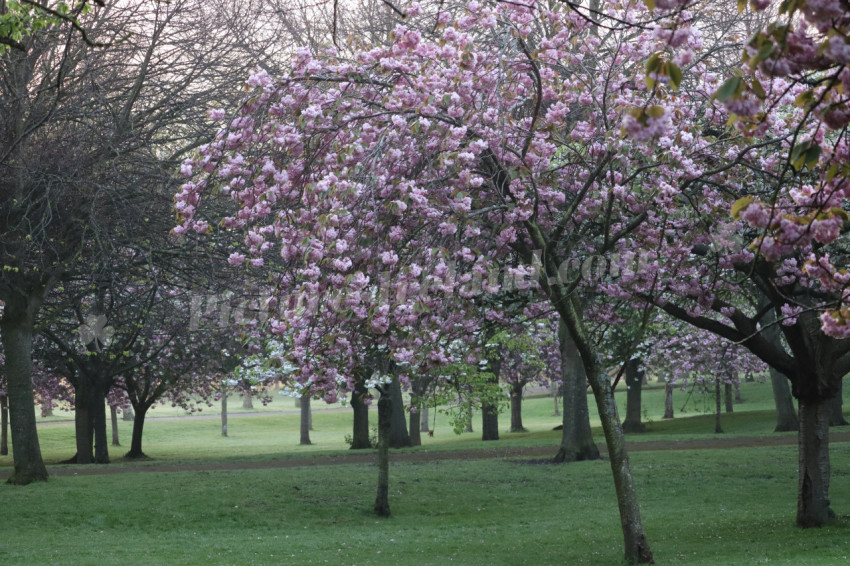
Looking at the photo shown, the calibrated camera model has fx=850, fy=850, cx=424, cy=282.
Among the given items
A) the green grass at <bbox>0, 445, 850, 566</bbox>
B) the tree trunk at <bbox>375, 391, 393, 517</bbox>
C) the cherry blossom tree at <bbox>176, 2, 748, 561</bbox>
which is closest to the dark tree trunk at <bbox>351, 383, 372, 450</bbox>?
the green grass at <bbox>0, 445, 850, 566</bbox>

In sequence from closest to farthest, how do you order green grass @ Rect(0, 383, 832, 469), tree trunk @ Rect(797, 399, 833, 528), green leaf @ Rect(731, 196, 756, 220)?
1. green leaf @ Rect(731, 196, 756, 220)
2. tree trunk @ Rect(797, 399, 833, 528)
3. green grass @ Rect(0, 383, 832, 469)

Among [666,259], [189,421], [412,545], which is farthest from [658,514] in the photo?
[189,421]

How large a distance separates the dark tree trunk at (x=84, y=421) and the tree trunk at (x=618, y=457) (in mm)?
23884

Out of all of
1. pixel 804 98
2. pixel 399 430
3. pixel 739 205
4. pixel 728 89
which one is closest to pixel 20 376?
pixel 399 430

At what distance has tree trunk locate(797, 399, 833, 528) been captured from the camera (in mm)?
12023

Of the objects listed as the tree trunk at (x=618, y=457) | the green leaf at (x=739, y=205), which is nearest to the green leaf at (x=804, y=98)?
the green leaf at (x=739, y=205)

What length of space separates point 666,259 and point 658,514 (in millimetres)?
5925

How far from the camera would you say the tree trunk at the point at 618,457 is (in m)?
9.68

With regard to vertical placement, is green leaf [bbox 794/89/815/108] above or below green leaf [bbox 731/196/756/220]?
above

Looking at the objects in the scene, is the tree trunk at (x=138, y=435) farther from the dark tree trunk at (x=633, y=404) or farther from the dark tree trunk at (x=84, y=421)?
the dark tree trunk at (x=633, y=404)

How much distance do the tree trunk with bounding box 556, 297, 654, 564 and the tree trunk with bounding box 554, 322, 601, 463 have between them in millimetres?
12977

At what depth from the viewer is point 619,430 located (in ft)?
32.2

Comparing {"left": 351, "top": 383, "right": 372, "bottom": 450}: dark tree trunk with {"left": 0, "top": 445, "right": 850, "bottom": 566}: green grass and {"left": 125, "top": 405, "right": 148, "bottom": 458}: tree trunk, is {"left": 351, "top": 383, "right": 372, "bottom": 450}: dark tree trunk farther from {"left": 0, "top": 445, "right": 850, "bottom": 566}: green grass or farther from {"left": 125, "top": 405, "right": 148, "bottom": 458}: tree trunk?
{"left": 0, "top": 445, "right": 850, "bottom": 566}: green grass

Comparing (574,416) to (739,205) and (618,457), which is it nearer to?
(618,457)
